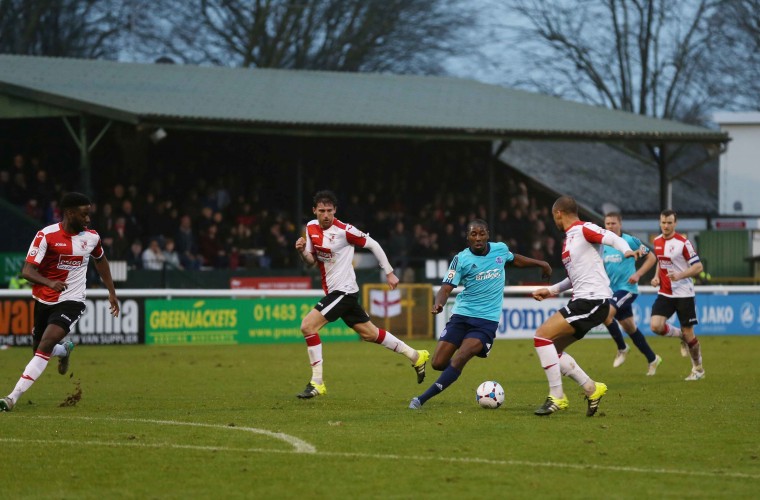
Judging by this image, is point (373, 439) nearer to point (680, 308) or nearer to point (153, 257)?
point (680, 308)

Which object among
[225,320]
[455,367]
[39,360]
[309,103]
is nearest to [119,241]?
[225,320]

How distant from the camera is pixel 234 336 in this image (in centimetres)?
2555

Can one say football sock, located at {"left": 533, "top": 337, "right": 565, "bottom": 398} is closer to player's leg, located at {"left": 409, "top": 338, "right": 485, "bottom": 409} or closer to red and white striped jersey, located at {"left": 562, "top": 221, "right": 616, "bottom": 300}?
red and white striped jersey, located at {"left": 562, "top": 221, "right": 616, "bottom": 300}

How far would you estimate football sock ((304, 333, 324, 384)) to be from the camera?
14.2 m

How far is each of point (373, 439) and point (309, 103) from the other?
22741 mm

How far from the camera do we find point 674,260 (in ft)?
55.9

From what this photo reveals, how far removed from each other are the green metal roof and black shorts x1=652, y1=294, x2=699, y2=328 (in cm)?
1351

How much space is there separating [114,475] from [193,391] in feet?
20.7

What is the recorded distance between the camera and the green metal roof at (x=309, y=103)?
28688mm

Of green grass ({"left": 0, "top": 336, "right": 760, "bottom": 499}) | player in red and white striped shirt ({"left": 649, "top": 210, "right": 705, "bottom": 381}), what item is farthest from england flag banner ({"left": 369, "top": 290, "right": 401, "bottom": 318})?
player in red and white striped shirt ({"left": 649, "top": 210, "right": 705, "bottom": 381})

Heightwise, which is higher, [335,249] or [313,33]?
[313,33]

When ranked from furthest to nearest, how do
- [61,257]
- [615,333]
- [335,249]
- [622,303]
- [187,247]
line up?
[187,247] < [615,333] < [622,303] < [335,249] < [61,257]

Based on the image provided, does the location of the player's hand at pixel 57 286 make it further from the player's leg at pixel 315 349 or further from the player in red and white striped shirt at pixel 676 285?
the player in red and white striped shirt at pixel 676 285

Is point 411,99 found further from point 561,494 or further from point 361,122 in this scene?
point 561,494
